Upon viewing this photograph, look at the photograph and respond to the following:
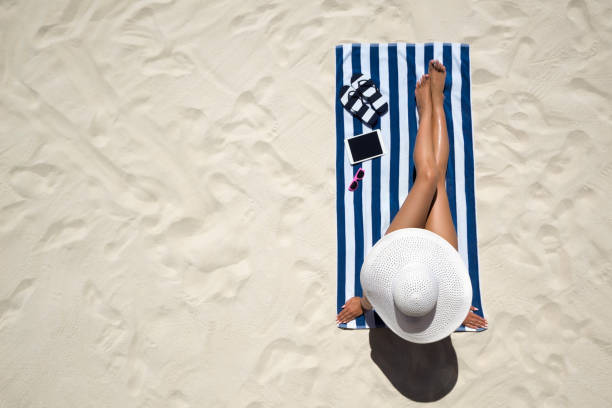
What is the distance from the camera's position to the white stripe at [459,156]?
2898 millimetres

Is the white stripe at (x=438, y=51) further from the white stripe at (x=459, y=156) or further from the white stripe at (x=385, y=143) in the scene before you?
the white stripe at (x=385, y=143)

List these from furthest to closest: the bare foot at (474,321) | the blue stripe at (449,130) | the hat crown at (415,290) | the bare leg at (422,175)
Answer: the blue stripe at (449,130) < the bare foot at (474,321) < the bare leg at (422,175) < the hat crown at (415,290)

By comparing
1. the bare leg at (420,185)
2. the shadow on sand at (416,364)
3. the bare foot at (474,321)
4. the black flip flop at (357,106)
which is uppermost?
the black flip flop at (357,106)

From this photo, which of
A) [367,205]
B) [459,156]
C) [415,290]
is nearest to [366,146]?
[367,205]

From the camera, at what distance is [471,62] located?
304 centimetres

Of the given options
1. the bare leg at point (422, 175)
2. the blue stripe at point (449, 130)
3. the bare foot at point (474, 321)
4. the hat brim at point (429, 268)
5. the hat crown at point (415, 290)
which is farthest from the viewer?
the blue stripe at point (449, 130)

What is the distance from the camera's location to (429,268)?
2207 mm

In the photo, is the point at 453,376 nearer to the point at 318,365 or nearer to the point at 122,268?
the point at 318,365

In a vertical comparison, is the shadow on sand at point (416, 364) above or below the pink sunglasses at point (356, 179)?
below

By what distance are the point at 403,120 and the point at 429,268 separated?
1.14 meters

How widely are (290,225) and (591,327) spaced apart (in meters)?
1.99

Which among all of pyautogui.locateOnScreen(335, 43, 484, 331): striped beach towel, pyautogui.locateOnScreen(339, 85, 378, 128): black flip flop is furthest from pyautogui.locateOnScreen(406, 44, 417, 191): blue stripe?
pyautogui.locateOnScreen(339, 85, 378, 128): black flip flop

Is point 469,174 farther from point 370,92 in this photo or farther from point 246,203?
point 246,203

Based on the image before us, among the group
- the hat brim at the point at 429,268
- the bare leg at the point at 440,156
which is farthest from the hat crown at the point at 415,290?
the bare leg at the point at 440,156
